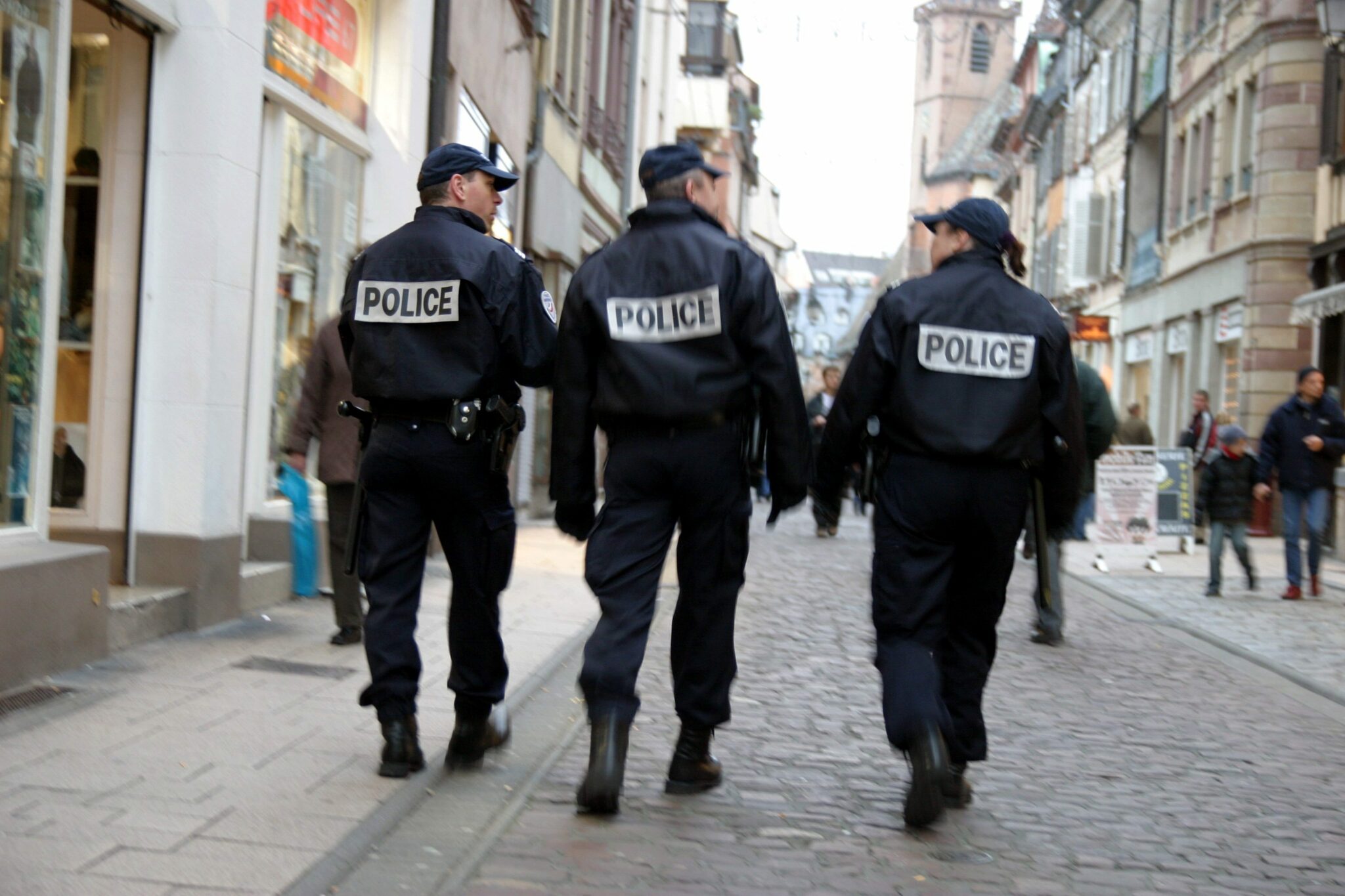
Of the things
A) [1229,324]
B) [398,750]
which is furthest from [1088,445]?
[1229,324]

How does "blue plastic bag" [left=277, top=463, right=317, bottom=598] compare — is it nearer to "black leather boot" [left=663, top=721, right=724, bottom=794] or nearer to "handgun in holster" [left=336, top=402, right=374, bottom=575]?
"handgun in holster" [left=336, top=402, right=374, bottom=575]

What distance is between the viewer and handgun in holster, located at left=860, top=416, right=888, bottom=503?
17.0ft

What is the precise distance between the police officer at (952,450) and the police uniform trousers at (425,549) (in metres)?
1.13

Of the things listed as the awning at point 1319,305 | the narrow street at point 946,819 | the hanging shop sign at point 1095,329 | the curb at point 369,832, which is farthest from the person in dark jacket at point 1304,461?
the hanging shop sign at point 1095,329

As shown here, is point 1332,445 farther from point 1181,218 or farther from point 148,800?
point 1181,218

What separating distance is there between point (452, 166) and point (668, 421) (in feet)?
3.93

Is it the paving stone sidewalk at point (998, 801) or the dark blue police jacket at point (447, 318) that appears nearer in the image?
the paving stone sidewalk at point (998, 801)

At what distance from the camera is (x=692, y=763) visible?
17.5 ft

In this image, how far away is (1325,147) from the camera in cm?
2197

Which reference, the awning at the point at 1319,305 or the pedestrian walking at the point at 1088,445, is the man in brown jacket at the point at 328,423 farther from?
the awning at the point at 1319,305

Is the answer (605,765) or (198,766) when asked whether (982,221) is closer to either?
(605,765)

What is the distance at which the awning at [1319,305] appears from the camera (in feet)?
63.5

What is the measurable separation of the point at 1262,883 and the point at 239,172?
19.1ft

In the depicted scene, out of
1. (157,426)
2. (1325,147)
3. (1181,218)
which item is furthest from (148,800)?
(1181,218)
